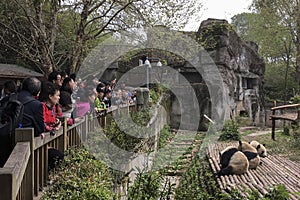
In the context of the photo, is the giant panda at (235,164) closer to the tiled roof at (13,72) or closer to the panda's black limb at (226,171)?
the panda's black limb at (226,171)

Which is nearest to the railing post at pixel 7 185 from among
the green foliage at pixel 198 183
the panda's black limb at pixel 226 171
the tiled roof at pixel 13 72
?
the green foliage at pixel 198 183

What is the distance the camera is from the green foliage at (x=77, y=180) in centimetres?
283

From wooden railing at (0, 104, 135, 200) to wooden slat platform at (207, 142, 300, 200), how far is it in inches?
97.0

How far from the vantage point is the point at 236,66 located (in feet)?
63.1

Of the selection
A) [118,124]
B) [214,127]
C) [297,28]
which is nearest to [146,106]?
[118,124]

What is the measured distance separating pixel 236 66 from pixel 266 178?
13423 mm

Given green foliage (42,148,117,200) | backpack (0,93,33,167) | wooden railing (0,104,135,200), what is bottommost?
green foliage (42,148,117,200)

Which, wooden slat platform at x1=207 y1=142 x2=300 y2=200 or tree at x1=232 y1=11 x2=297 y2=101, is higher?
tree at x1=232 y1=11 x2=297 y2=101

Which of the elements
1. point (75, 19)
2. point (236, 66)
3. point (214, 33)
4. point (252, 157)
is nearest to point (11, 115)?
point (252, 157)

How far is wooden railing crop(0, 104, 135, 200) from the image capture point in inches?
59.4

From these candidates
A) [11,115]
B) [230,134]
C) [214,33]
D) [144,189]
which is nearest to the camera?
[11,115]

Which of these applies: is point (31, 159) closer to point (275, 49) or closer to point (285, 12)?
point (285, 12)

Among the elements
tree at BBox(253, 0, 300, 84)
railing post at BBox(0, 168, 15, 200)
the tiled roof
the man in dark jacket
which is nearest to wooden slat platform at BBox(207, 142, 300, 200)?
the man in dark jacket

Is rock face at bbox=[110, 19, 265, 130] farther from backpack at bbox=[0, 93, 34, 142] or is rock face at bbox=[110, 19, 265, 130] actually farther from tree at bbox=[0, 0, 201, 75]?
backpack at bbox=[0, 93, 34, 142]
